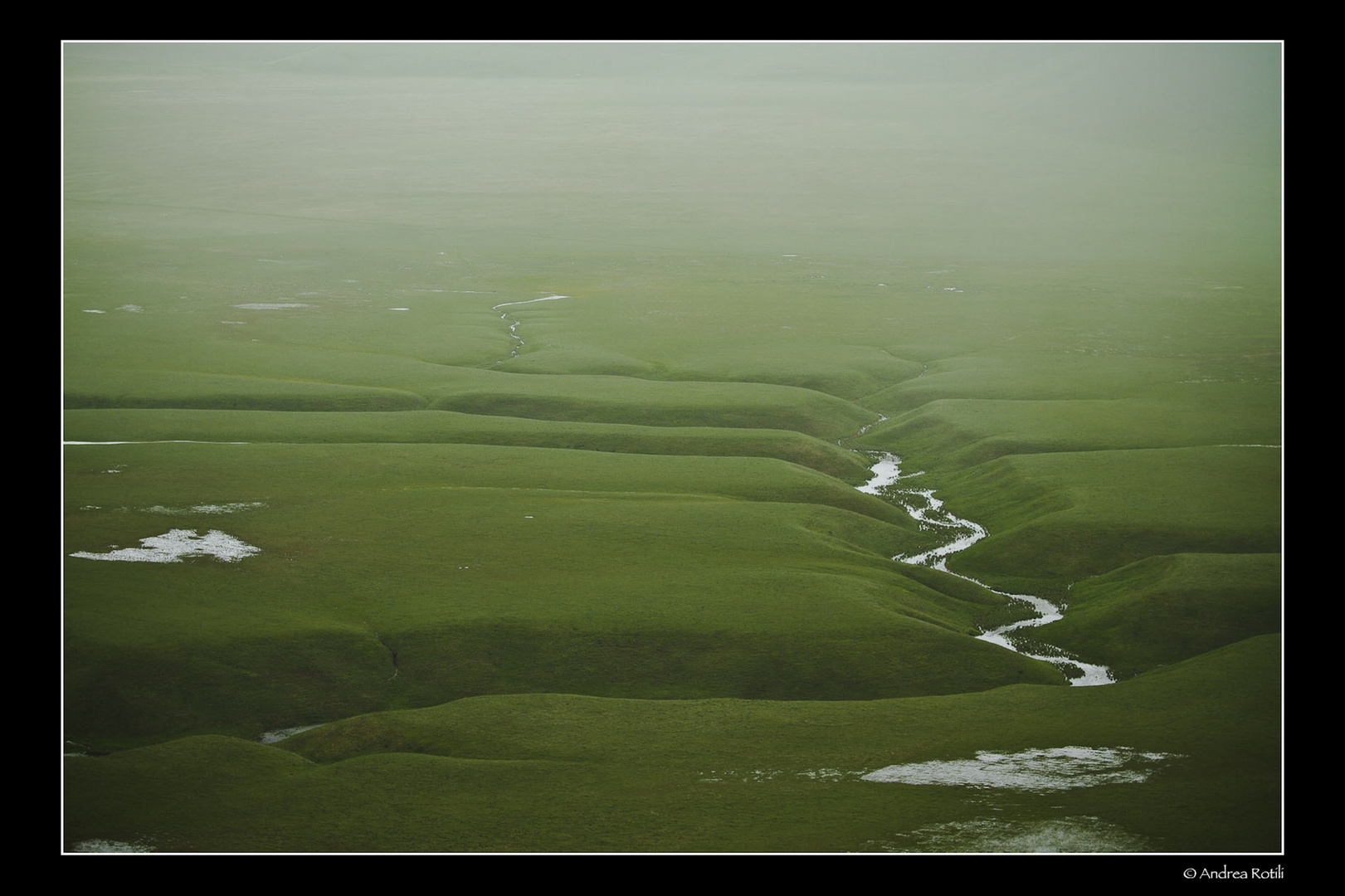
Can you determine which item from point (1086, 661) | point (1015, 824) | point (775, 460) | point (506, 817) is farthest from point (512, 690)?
point (775, 460)

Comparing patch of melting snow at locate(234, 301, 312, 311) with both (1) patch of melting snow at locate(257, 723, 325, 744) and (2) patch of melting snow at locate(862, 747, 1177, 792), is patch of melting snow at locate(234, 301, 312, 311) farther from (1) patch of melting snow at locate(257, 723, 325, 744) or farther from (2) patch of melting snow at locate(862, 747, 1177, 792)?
(2) patch of melting snow at locate(862, 747, 1177, 792)

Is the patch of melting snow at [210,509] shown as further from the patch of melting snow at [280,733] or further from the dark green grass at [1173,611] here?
the dark green grass at [1173,611]

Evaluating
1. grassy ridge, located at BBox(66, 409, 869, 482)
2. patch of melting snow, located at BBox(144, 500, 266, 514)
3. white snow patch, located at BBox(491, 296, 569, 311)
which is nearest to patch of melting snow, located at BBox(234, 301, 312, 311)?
white snow patch, located at BBox(491, 296, 569, 311)

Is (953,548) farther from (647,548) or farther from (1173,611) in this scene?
(647,548)

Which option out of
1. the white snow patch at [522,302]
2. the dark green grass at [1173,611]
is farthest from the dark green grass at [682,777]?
the white snow patch at [522,302]

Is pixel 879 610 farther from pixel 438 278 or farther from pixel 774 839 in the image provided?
pixel 438 278
